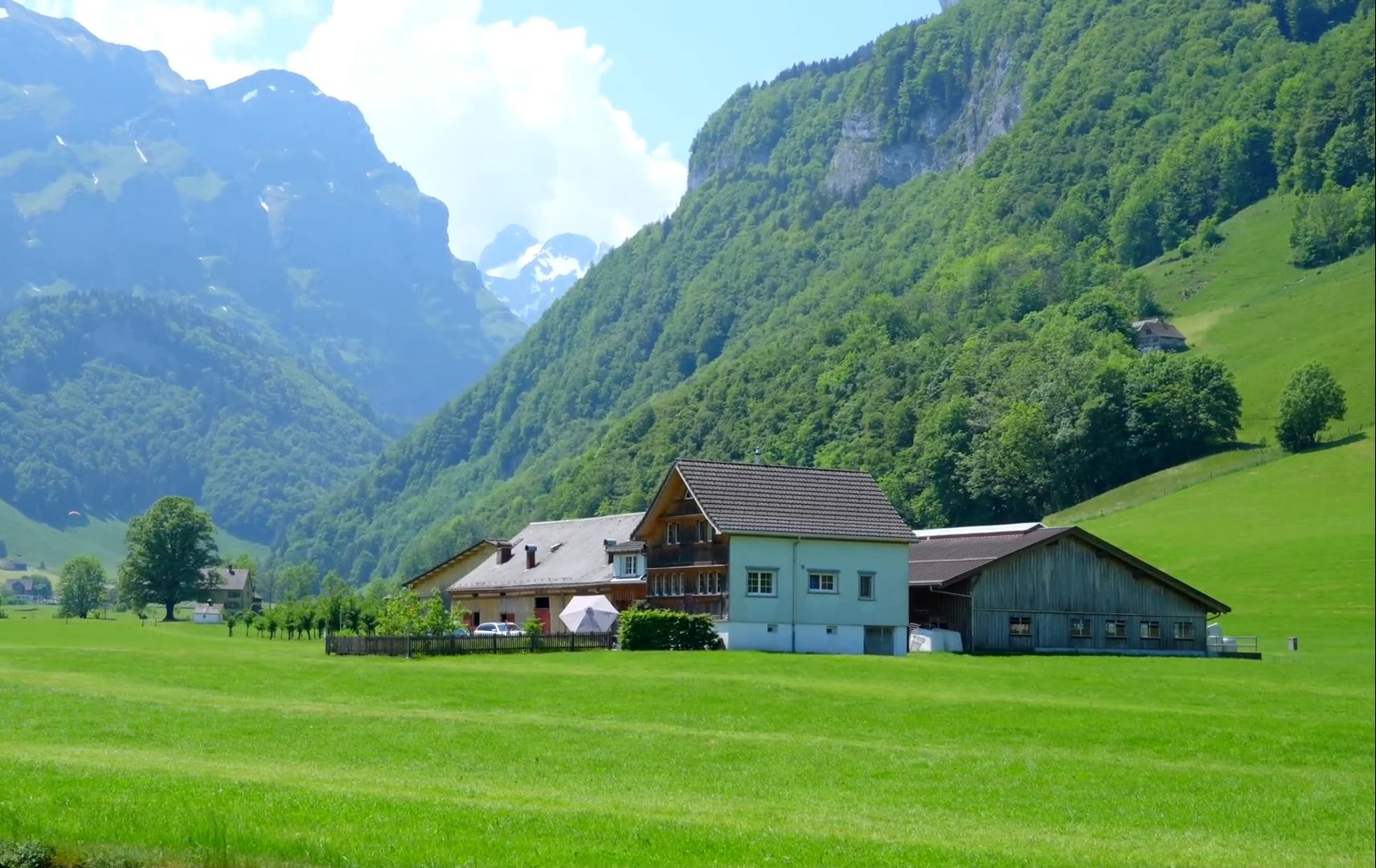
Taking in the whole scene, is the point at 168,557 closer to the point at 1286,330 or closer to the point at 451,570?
the point at 451,570

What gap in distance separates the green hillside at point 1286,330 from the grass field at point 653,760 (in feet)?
193

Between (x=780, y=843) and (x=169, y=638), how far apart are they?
16518mm

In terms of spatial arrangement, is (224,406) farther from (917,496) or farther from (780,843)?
(917,496)

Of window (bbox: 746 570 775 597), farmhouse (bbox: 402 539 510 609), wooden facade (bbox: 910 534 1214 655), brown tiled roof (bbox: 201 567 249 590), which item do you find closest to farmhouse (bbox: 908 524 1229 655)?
wooden facade (bbox: 910 534 1214 655)

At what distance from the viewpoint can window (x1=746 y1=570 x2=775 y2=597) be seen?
224 feet

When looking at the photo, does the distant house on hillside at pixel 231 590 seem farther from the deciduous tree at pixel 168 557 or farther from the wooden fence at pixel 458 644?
the wooden fence at pixel 458 644

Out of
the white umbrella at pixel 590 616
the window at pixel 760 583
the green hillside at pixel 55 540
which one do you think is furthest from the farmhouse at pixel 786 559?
the green hillside at pixel 55 540

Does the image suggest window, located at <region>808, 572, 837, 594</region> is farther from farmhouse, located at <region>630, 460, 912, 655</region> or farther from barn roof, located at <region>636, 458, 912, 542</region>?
barn roof, located at <region>636, 458, 912, 542</region>

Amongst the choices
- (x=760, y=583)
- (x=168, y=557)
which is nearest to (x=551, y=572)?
(x=760, y=583)

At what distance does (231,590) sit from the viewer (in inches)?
1619

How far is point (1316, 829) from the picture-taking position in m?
26.8

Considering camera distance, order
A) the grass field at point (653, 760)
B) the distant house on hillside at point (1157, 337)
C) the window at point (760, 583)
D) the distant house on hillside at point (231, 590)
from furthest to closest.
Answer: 1. the distant house on hillside at point (1157, 337)
2. the window at point (760, 583)
3. the distant house on hillside at point (231, 590)
4. the grass field at point (653, 760)

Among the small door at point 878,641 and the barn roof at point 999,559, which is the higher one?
the barn roof at point 999,559

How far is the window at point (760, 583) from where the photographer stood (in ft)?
224
